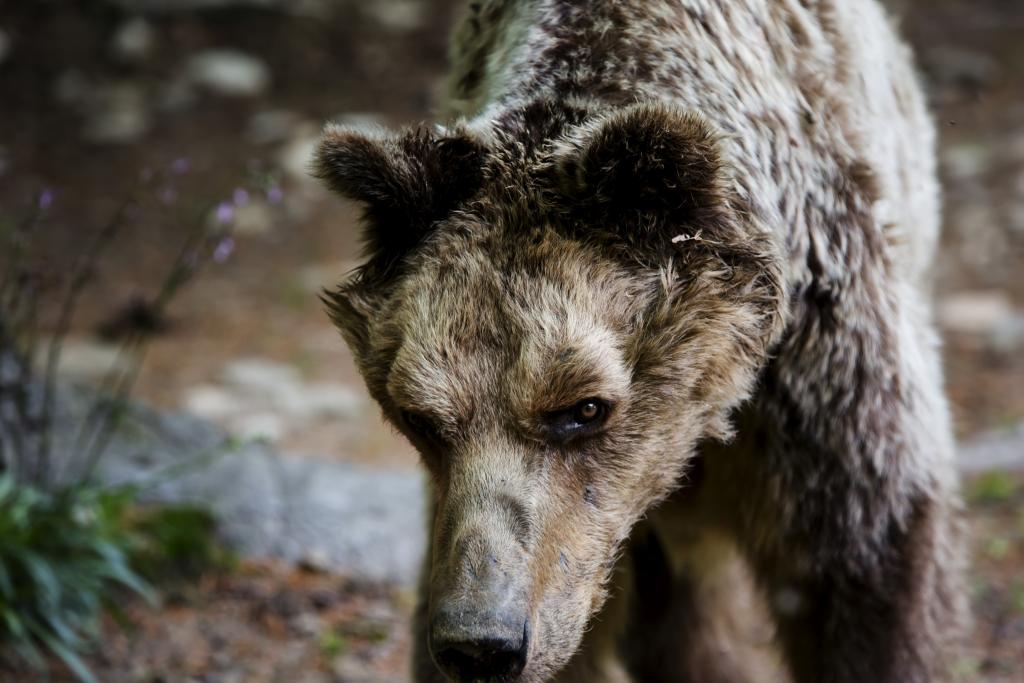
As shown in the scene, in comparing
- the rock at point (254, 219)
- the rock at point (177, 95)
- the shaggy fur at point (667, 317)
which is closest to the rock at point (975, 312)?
→ the shaggy fur at point (667, 317)

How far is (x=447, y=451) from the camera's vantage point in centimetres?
305

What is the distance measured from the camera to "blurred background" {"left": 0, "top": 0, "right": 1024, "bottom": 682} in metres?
5.32

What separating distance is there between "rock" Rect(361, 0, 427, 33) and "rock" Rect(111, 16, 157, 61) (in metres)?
2.00

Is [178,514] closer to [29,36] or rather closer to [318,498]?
[318,498]

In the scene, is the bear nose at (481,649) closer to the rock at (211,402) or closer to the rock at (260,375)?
the rock at (211,402)

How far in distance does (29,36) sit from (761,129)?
Answer: 9594 millimetres

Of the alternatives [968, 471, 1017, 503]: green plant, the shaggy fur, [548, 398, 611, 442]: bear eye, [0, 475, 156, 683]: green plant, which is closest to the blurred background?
[968, 471, 1017, 503]: green plant

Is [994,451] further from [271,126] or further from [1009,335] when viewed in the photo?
[271,126]

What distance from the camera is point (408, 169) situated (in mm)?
3154

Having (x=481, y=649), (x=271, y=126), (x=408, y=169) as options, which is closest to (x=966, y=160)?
(x=271, y=126)

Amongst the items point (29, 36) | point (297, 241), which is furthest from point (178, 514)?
point (29, 36)

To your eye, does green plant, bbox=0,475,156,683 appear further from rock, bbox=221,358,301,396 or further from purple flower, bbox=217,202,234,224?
rock, bbox=221,358,301,396

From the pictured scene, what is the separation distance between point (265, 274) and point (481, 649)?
6.86 metres

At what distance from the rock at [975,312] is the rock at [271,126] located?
17.5ft
